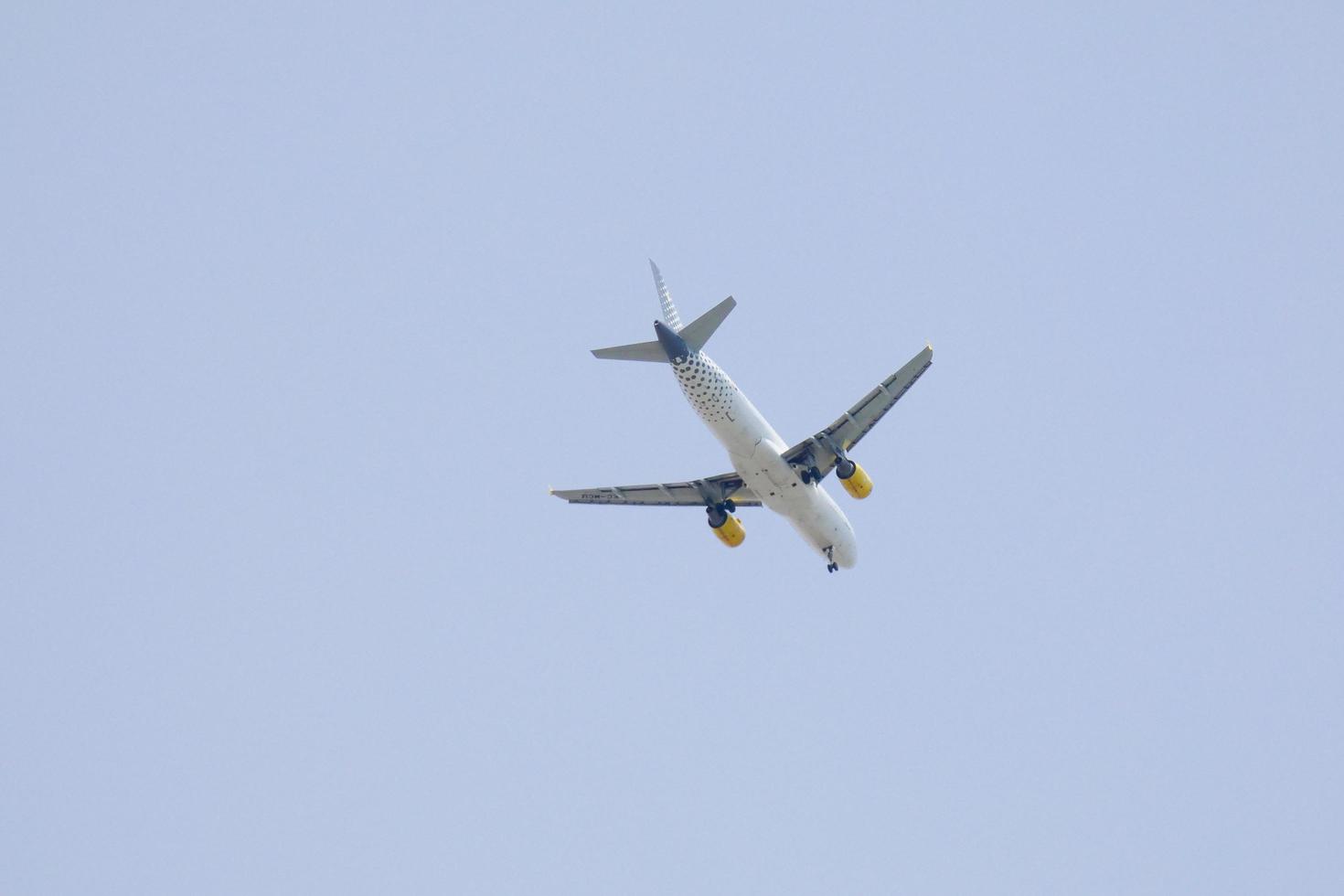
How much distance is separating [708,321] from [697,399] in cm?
285

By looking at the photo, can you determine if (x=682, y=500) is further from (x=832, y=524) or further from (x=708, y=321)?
(x=708, y=321)

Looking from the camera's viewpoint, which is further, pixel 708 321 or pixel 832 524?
pixel 832 524

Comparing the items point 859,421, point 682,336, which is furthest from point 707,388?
point 859,421

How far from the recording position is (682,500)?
62094 millimetres

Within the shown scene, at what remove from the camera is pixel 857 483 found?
192ft

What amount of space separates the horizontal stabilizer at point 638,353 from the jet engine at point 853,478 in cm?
871

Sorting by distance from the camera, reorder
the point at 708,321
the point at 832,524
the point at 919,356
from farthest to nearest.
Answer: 1. the point at 832,524
2. the point at 919,356
3. the point at 708,321

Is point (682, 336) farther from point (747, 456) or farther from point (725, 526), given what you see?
point (725, 526)

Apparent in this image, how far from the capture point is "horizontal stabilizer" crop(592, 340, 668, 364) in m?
52.2

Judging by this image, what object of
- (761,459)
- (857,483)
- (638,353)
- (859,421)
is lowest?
(857,483)

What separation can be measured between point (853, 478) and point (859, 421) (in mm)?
1989

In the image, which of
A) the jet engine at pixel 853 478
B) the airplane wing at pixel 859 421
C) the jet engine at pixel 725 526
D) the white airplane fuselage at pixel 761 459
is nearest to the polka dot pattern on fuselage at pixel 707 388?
the white airplane fuselage at pixel 761 459

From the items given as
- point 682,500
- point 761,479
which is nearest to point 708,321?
point 761,479

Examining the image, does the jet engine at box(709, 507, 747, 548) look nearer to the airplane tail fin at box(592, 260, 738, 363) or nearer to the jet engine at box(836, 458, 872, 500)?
the jet engine at box(836, 458, 872, 500)
